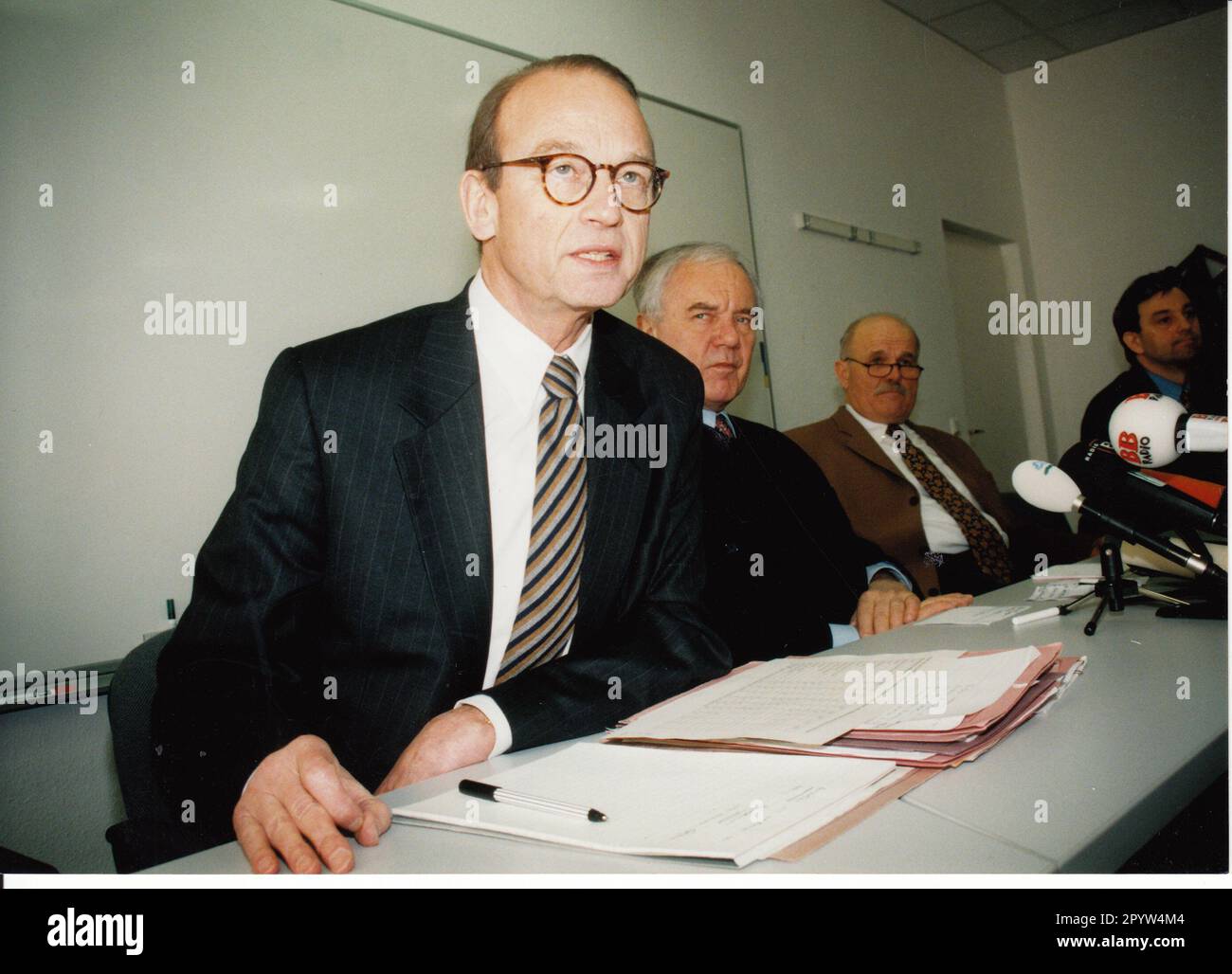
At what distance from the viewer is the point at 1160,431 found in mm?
1115

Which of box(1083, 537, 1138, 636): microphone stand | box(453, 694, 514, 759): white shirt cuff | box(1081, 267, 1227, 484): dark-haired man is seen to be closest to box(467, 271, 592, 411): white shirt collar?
box(453, 694, 514, 759): white shirt cuff

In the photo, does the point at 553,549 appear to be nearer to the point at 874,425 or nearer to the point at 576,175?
the point at 576,175

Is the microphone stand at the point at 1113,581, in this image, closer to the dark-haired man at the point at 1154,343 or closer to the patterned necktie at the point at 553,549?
the patterned necktie at the point at 553,549

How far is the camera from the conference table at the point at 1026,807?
52 centimetres

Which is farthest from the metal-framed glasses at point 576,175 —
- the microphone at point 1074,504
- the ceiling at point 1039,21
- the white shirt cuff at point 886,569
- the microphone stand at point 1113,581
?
the ceiling at point 1039,21

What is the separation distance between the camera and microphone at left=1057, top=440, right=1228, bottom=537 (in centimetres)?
98

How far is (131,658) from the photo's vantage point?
3.20 ft

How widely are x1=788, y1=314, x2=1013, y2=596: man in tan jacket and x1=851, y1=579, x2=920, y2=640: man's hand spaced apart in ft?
2.67

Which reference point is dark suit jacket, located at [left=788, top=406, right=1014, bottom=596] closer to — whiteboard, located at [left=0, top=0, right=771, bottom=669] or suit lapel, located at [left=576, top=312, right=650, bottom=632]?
whiteboard, located at [left=0, top=0, right=771, bottom=669]

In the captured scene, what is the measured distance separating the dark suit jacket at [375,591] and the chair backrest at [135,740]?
0.05m

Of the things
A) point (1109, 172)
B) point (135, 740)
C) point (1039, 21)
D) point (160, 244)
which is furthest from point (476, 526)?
point (1109, 172)

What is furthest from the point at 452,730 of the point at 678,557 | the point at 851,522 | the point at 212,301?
the point at 851,522
